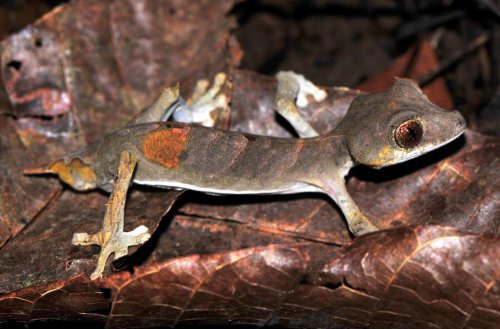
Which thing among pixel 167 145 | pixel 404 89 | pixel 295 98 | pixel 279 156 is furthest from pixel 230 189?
pixel 404 89

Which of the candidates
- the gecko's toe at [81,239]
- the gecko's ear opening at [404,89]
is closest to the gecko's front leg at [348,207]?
the gecko's ear opening at [404,89]

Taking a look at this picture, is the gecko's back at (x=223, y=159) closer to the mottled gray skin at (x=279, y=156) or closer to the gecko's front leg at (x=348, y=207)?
the mottled gray skin at (x=279, y=156)

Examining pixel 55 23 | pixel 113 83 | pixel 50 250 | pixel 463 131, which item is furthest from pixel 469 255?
pixel 55 23

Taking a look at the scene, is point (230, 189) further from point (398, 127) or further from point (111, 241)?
point (398, 127)

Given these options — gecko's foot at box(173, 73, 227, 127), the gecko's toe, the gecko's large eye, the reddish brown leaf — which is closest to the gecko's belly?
the gecko's toe

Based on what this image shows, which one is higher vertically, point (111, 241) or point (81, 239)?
point (81, 239)

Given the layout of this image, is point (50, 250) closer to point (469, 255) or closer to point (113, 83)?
point (113, 83)
